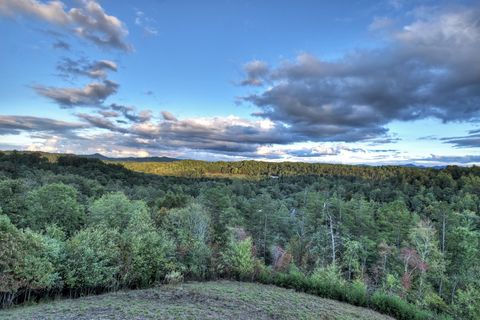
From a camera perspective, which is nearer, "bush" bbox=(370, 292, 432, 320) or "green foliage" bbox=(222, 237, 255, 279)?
"bush" bbox=(370, 292, 432, 320)

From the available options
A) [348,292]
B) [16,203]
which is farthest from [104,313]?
[16,203]

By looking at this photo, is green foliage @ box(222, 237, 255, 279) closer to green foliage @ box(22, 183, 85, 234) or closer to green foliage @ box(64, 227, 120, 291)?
green foliage @ box(64, 227, 120, 291)

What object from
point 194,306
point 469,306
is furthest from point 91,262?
point 469,306

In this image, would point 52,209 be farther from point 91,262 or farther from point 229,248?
point 229,248

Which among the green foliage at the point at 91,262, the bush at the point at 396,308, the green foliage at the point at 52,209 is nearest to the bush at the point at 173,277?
the green foliage at the point at 91,262

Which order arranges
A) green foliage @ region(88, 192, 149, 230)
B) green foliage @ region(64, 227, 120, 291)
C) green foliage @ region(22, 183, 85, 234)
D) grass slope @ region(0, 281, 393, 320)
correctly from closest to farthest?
grass slope @ region(0, 281, 393, 320) < green foliage @ region(64, 227, 120, 291) < green foliage @ region(22, 183, 85, 234) < green foliage @ region(88, 192, 149, 230)

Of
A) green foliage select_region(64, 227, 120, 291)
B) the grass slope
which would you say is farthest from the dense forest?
the grass slope

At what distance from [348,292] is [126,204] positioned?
102 feet

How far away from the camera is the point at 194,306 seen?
1514 cm

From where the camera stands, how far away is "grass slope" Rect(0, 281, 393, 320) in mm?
13258

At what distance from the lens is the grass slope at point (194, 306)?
1326cm

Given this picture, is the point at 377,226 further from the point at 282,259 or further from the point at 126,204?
the point at 126,204

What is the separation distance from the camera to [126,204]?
41.6 metres

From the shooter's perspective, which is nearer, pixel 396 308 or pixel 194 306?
pixel 194 306
